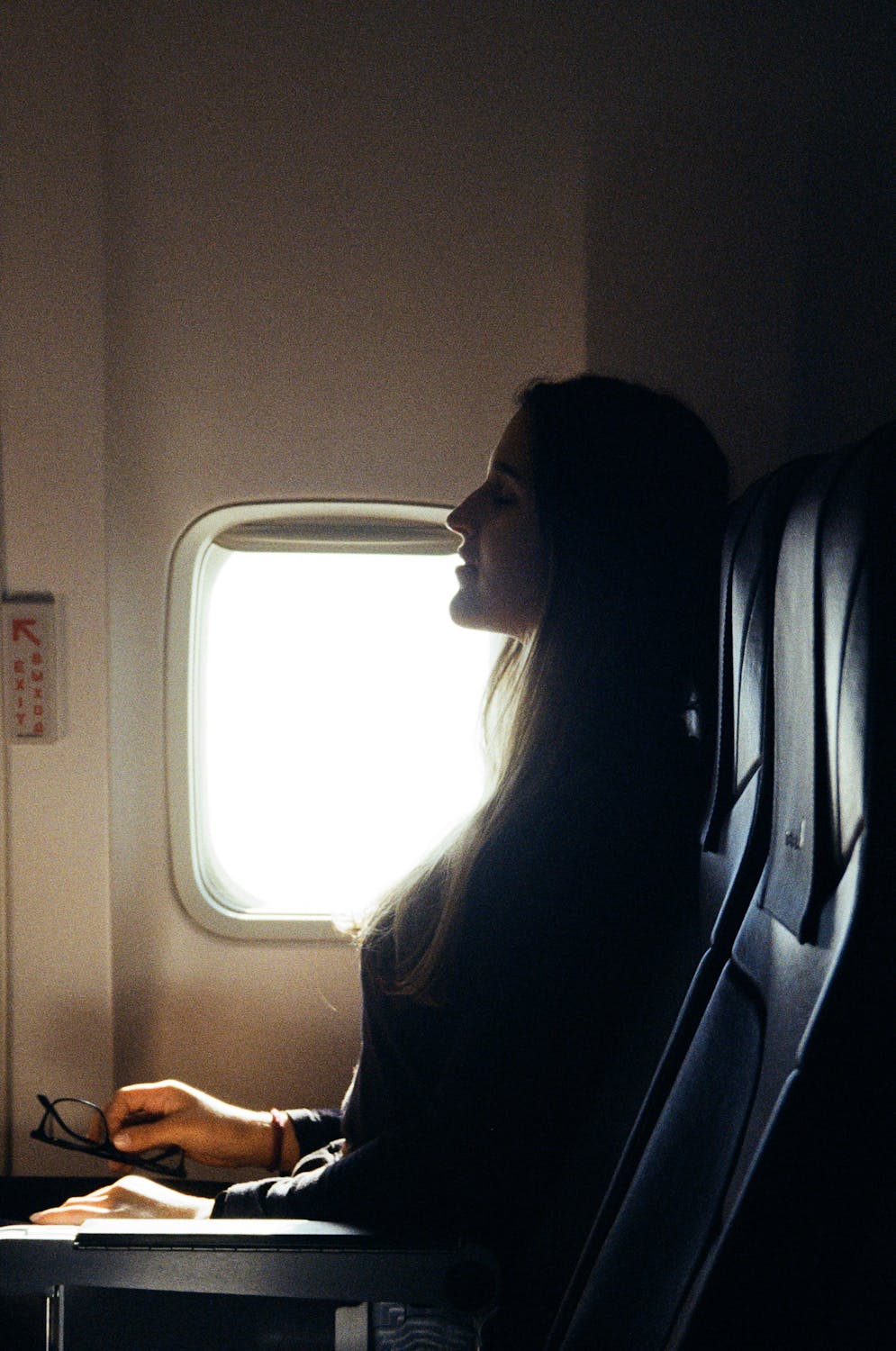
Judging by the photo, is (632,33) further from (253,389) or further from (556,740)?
(556,740)

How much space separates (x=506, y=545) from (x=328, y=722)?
735 mm

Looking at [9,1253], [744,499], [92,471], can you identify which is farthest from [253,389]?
[9,1253]

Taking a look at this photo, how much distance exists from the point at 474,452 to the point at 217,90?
714mm

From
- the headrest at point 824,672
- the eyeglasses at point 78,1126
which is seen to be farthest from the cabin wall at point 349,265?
the headrest at point 824,672

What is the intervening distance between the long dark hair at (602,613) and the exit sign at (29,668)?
897mm

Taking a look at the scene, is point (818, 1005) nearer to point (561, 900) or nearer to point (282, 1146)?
point (561, 900)

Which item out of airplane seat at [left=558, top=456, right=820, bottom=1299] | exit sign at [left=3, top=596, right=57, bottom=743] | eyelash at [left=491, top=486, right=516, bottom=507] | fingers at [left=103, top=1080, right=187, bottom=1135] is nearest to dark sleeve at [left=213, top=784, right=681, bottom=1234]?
airplane seat at [left=558, top=456, right=820, bottom=1299]

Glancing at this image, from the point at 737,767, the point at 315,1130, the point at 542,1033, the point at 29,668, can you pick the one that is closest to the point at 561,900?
the point at 542,1033

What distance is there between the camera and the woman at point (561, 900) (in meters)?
1.04

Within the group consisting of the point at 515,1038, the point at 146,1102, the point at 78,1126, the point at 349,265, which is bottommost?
the point at 78,1126

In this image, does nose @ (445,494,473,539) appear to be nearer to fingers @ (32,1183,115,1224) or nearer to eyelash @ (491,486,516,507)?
eyelash @ (491,486,516,507)

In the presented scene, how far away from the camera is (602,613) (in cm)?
111

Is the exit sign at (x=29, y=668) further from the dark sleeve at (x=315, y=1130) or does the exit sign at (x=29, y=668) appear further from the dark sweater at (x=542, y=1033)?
the dark sweater at (x=542, y=1033)

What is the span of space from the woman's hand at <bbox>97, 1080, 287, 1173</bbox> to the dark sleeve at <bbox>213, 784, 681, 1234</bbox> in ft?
1.65
